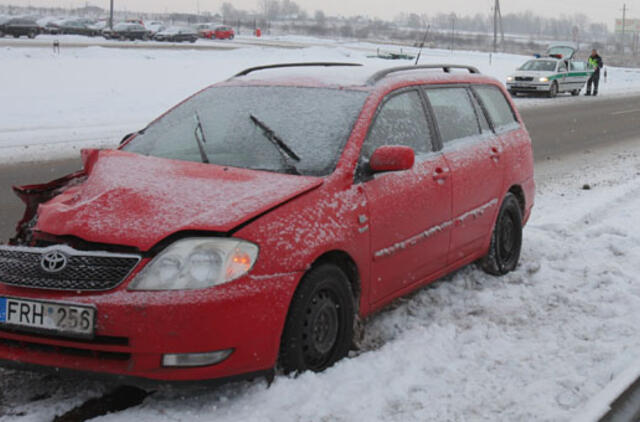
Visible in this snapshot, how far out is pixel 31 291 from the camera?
336 centimetres

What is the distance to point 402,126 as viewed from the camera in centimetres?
477

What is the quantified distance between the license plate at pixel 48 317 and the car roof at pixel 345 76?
2.15 m

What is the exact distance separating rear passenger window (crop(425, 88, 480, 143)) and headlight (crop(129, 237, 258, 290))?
7.15 feet

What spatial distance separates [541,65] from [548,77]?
3.85 feet

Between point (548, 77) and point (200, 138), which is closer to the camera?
point (200, 138)

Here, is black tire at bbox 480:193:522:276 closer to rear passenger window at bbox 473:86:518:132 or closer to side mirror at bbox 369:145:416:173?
rear passenger window at bbox 473:86:518:132

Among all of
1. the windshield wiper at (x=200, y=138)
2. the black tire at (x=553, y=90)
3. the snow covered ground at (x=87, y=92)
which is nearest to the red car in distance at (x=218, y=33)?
the snow covered ground at (x=87, y=92)

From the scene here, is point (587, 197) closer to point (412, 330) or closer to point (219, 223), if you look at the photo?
point (412, 330)

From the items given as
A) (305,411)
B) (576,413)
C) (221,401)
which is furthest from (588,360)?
(221,401)

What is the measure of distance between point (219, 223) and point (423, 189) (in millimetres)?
1655

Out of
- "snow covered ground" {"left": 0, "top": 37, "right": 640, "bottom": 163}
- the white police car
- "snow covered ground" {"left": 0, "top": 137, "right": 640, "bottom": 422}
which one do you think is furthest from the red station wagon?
the white police car

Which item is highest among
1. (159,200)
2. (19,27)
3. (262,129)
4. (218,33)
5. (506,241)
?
(218,33)

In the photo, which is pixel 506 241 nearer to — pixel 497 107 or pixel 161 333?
pixel 497 107

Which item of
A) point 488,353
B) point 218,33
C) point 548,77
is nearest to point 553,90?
point 548,77
